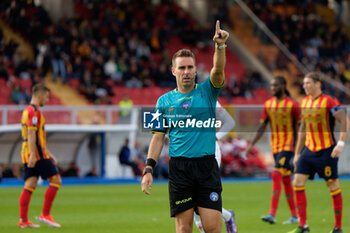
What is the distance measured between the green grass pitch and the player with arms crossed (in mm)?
3674

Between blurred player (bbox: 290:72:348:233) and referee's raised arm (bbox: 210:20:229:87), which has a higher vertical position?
referee's raised arm (bbox: 210:20:229:87)

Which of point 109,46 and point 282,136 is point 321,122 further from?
point 109,46

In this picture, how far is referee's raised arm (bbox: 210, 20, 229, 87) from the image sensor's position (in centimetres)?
533

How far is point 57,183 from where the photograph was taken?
10.4m

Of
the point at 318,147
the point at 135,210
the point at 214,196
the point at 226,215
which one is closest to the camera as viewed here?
Answer: the point at 214,196

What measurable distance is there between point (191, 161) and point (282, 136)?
5084 millimetres

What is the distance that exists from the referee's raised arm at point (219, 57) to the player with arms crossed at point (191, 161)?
0.03 m

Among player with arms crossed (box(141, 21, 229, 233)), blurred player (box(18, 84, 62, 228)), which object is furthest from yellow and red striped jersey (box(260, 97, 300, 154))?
player with arms crossed (box(141, 21, 229, 233))

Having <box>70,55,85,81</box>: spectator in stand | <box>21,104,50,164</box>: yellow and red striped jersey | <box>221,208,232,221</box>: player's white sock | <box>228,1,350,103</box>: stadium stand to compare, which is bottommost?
<box>221,208,232,221</box>: player's white sock

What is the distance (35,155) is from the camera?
1013 cm

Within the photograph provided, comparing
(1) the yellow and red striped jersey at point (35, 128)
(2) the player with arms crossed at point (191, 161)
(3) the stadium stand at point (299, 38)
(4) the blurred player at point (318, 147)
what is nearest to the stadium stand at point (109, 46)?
(3) the stadium stand at point (299, 38)

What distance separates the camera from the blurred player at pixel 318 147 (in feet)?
29.6

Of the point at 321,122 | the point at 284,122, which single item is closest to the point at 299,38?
the point at 284,122

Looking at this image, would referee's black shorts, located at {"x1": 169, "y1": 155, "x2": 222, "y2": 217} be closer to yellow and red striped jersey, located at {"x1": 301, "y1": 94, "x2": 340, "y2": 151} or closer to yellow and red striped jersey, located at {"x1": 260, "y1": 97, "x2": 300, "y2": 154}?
yellow and red striped jersey, located at {"x1": 301, "y1": 94, "x2": 340, "y2": 151}
